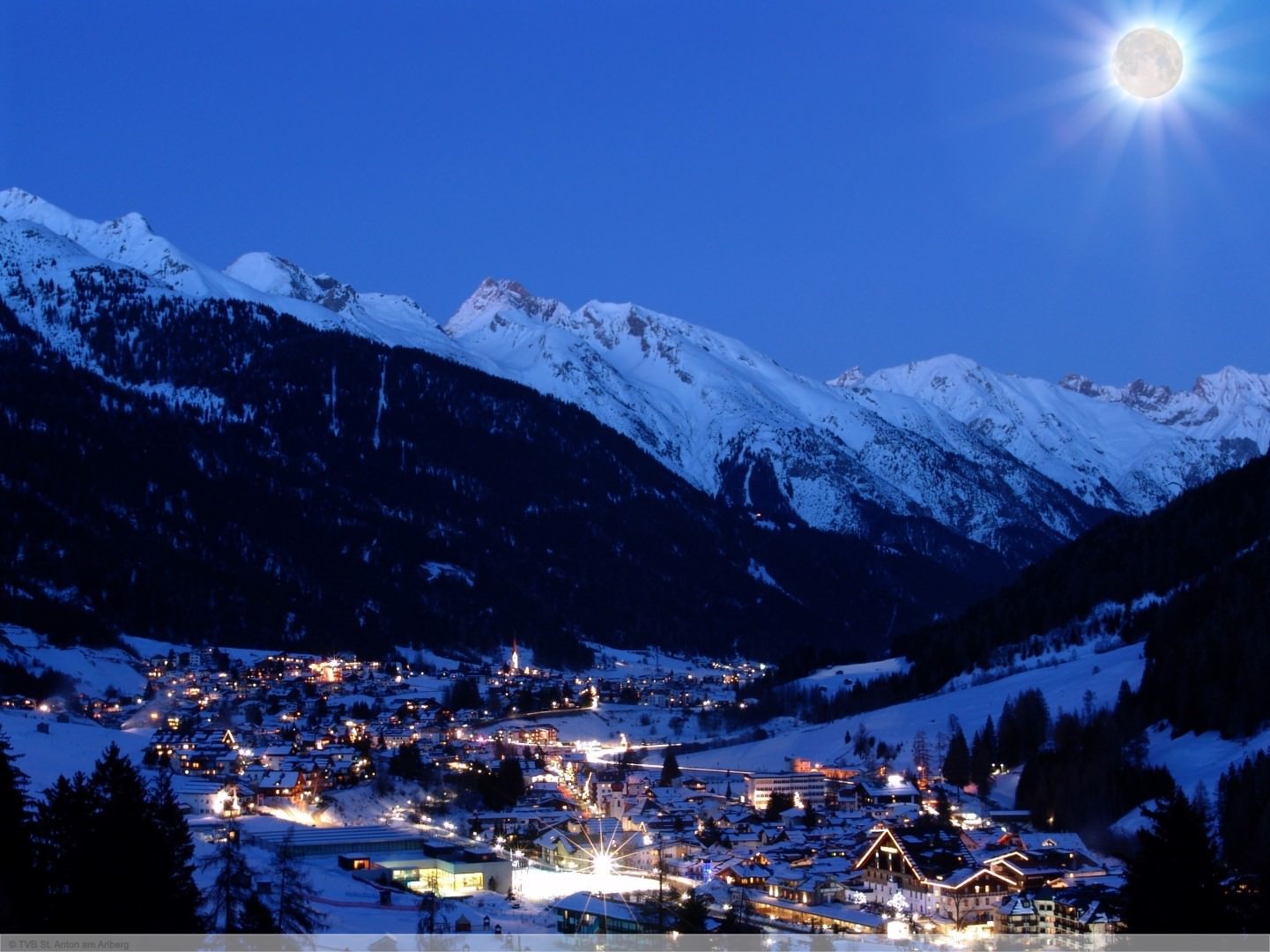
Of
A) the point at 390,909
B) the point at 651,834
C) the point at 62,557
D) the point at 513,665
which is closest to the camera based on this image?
the point at 390,909

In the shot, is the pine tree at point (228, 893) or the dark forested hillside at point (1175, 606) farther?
the dark forested hillside at point (1175, 606)

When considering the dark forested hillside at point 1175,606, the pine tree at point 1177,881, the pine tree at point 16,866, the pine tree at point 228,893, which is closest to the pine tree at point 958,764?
the dark forested hillside at point 1175,606

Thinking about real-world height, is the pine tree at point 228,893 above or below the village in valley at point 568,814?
below

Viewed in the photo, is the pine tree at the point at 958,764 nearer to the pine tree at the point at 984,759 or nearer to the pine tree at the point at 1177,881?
the pine tree at the point at 984,759

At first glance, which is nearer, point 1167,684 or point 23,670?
point 1167,684

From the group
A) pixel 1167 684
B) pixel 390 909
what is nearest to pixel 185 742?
pixel 390 909

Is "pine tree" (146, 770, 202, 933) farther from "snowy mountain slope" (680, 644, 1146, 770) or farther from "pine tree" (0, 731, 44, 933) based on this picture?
"snowy mountain slope" (680, 644, 1146, 770)

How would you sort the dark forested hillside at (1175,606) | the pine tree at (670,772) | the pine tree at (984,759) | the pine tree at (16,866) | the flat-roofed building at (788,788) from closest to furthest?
the pine tree at (16,866) → the flat-roofed building at (788,788) → the dark forested hillside at (1175,606) → the pine tree at (984,759) → the pine tree at (670,772)

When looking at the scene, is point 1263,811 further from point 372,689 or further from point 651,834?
point 372,689

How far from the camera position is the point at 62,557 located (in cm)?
13800

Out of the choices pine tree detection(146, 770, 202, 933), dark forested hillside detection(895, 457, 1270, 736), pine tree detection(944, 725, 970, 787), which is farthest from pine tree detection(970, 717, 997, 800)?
pine tree detection(146, 770, 202, 933)

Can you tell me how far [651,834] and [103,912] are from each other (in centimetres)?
3939

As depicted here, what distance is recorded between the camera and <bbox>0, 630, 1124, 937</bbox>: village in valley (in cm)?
4834

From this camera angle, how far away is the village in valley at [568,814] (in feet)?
159
